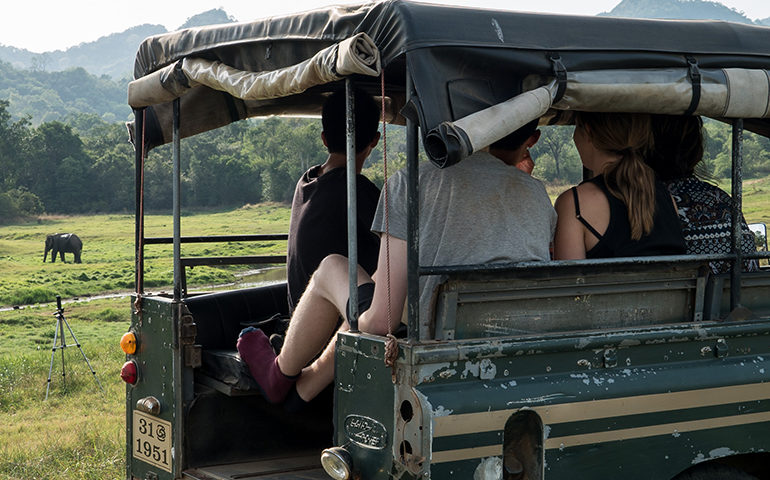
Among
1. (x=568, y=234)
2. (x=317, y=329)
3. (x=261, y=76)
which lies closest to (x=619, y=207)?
(x=568, y=234)

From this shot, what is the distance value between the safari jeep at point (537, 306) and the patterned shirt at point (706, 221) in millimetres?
165

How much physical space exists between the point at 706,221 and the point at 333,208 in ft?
5.18

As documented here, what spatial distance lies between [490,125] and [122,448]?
6.25 meters

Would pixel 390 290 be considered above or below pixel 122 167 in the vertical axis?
below

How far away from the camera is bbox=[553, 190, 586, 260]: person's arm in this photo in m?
3.67

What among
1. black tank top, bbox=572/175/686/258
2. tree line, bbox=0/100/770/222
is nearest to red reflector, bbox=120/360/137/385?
black tank top, bbox=572/175/686/258

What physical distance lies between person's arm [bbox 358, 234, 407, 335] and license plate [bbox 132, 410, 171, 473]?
1432mm

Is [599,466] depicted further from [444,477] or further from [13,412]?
[13,412]

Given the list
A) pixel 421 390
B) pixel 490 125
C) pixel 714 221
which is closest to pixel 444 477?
pixel 421 390

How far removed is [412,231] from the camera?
3014mm

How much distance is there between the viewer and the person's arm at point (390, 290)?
10.6 ft

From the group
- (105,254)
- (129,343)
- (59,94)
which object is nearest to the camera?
(129,343)

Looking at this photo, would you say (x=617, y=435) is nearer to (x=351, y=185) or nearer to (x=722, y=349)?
(x=722, y=349)

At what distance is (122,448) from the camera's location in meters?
8.24
